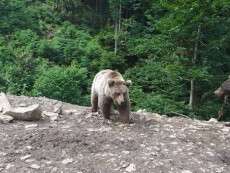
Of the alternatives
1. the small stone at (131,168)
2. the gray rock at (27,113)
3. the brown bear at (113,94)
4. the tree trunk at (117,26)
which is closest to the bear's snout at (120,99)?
the brown bear at (113,94)

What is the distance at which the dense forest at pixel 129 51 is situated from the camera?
13094 mm

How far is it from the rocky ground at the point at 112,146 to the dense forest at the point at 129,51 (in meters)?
4.02

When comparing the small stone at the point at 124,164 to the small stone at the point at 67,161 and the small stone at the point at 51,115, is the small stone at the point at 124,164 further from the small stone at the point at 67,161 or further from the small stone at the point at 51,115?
the small stone at the point at 51,115

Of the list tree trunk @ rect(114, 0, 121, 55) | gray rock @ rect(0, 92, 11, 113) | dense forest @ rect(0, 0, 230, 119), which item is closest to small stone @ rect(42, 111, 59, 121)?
gray rock @ rect(0, 92, 11, 113)

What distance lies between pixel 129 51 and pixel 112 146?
1686 cm

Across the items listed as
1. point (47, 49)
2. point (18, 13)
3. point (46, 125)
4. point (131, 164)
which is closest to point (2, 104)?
point (46, 125)

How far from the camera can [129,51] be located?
2298cm

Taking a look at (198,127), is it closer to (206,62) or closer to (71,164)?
(71,164)

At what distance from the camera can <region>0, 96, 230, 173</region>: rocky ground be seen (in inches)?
227

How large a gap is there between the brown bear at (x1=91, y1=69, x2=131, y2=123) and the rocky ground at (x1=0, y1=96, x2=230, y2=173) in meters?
0.21

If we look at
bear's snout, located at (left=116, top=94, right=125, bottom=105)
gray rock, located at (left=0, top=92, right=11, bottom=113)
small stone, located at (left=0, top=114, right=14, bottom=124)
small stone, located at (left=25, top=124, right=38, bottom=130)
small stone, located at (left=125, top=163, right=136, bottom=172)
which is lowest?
small stone, located at (left=125, top=163, right=136, bottom=172)

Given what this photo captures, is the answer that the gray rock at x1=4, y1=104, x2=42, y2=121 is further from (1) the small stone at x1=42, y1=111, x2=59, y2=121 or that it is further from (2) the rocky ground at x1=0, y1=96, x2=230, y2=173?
(1) the small stone at x1=42, y1=111, x2=59, y2=121

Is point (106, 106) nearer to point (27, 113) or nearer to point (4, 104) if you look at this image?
point (27, 113)

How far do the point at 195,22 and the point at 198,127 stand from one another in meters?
5.88
